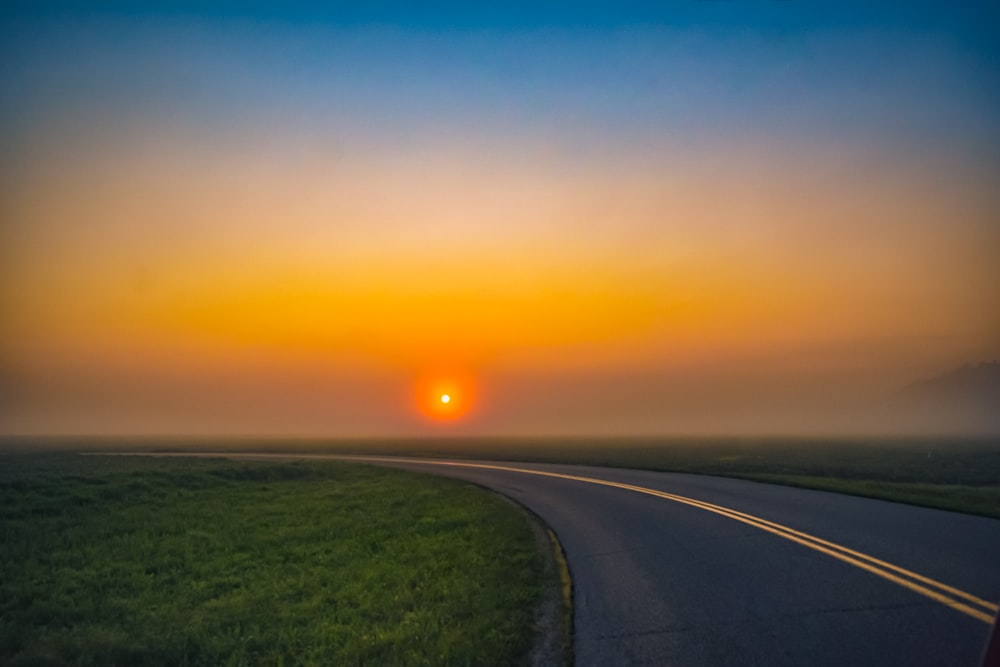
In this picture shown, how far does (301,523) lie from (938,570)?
18.2 metres

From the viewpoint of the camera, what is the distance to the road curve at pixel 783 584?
649 cm

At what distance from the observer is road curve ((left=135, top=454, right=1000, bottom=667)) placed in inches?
255

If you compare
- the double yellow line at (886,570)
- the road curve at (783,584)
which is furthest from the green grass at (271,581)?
the double yellow line at (886,570)

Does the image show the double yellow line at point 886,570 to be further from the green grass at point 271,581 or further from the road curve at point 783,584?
the green grass at point 271,581

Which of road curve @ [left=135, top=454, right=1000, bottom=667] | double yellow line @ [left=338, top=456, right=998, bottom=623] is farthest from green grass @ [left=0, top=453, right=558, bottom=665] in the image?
double yellow line @ [left=338, top=456, right=998, bottom=623]

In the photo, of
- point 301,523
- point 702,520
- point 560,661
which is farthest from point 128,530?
Result: point 560,661

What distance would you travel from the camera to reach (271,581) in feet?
46.9

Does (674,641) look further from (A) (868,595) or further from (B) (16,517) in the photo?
(B) (16,517)

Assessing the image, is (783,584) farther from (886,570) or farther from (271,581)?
(271,581)

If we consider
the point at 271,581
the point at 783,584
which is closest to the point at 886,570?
the point at 783,584

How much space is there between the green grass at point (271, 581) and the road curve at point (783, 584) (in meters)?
1.23

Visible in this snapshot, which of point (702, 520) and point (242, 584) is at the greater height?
point (702, 520)

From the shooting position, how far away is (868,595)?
797 centimetres

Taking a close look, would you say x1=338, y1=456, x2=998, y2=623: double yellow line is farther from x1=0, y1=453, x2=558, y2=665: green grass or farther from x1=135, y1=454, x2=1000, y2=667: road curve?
x1=0, y1=453, x2=558, y2=665: green grass
